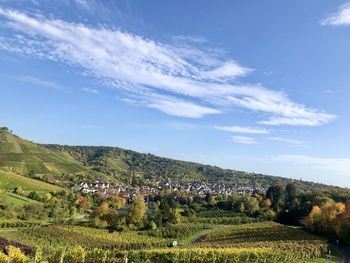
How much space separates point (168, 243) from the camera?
206ft

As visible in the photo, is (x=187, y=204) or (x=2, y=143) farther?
(x=2, y=143)

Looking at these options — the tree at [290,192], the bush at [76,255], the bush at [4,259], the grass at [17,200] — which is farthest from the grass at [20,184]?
the bush at [4,259]

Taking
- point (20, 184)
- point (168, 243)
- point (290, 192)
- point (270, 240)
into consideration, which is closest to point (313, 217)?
point (270, 240)

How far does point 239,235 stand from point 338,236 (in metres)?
15.8

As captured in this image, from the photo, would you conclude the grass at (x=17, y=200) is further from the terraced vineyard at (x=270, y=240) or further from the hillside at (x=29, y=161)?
the terraced vineyard at (x=270, y=240)

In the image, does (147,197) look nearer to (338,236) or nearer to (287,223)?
(287,223)

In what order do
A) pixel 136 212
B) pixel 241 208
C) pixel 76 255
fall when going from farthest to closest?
1. pixel 241 208
2. pixel 136 212
3. pixel 76 255

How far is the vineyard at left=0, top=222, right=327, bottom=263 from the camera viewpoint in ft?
136

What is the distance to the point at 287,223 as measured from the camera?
315ft

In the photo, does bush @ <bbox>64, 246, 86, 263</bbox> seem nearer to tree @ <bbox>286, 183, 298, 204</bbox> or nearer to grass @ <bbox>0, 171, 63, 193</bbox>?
grass @ <bbox>0, 171, 63, 193</bbox>

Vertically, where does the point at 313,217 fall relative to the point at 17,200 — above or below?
above

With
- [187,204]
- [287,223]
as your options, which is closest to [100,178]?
[187,204]

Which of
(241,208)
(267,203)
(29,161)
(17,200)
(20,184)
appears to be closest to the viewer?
(17,200)

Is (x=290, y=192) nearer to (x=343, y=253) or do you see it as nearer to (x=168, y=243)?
(x=343, y=253)
